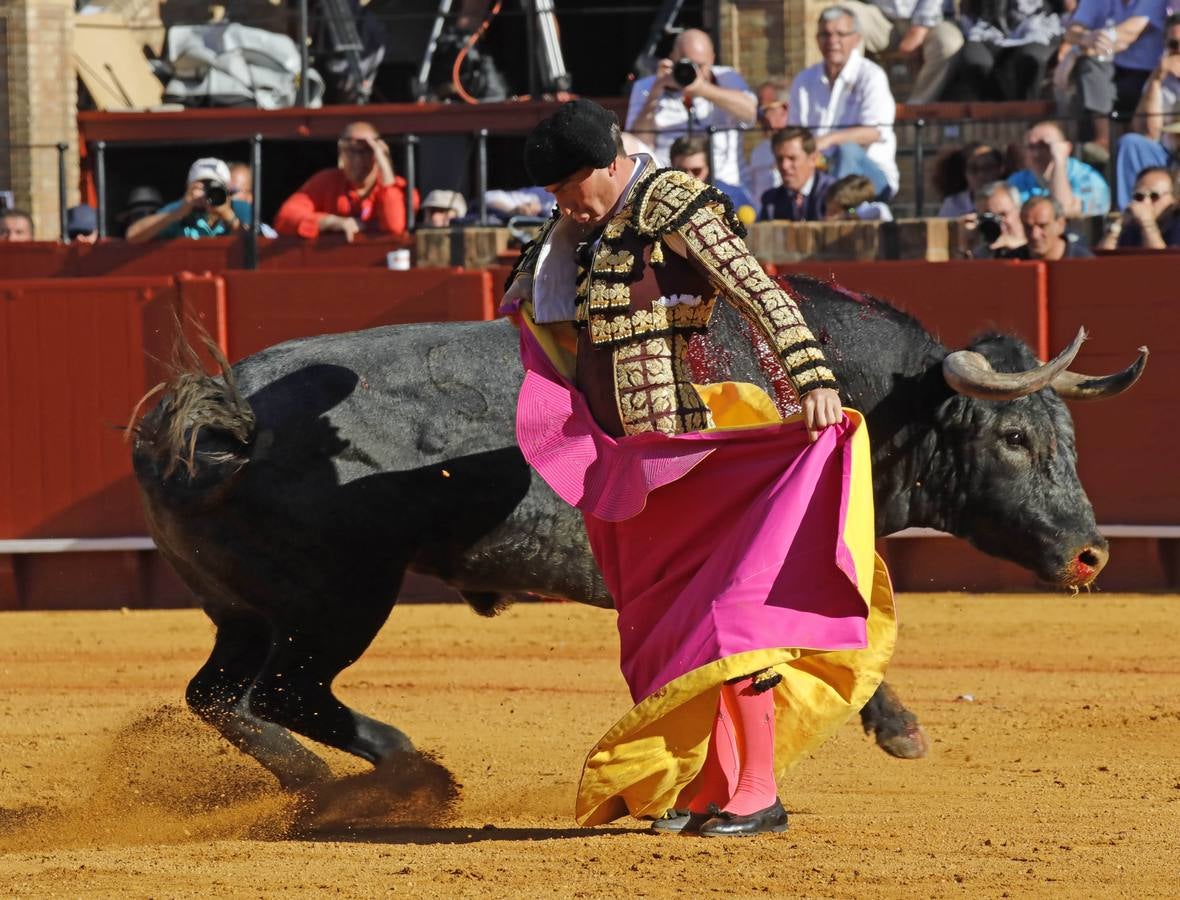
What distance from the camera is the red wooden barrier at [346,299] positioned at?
8.09 metres

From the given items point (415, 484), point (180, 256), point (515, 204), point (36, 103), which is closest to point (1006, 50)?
point (515, 204)

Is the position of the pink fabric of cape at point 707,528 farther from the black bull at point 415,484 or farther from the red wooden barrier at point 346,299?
the red wooden barrier at point 346,299

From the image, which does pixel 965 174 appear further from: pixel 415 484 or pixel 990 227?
pixel 415 484

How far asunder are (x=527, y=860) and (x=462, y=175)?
7732 mm

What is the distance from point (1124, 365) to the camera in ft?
25.8

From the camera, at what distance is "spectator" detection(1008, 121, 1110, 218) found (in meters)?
8.85

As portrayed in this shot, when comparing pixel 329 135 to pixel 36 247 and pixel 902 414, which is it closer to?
pixel 36 247

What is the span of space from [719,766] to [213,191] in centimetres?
650

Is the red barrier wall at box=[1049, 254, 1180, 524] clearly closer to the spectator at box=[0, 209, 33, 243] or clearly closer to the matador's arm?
the matador's arm

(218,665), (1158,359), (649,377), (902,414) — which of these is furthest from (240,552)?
(1158,359)

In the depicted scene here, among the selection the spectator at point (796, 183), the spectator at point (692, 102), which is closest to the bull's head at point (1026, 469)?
the spectator at point (796, 183)

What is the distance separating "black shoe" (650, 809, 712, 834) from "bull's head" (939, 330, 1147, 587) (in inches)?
51.9

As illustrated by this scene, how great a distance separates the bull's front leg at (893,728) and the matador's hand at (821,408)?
3.98 feet

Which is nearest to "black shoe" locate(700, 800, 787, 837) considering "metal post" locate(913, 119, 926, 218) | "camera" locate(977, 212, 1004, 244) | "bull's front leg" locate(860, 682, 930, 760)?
"bull's front leg" locate(860, 682, 930, 760)
